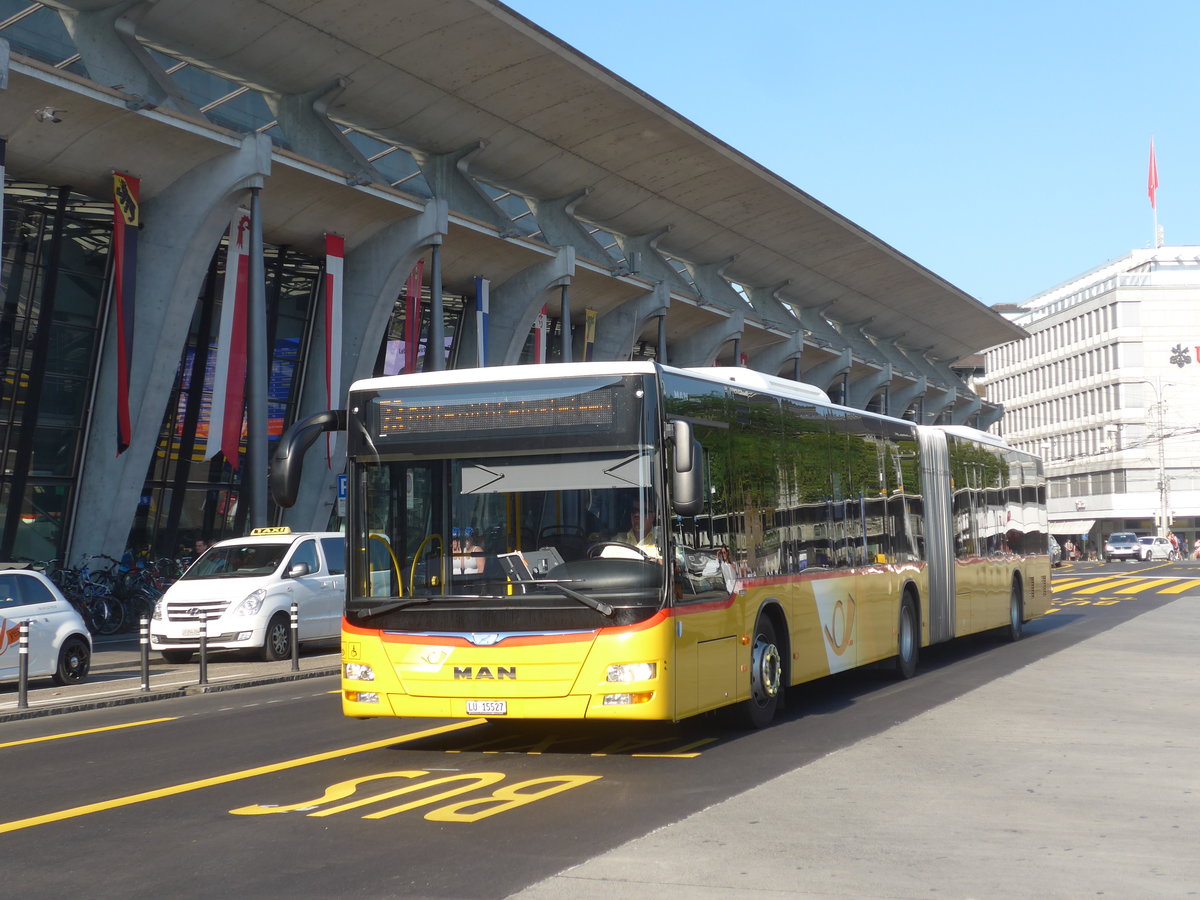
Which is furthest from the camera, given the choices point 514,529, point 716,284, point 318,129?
point 716,284

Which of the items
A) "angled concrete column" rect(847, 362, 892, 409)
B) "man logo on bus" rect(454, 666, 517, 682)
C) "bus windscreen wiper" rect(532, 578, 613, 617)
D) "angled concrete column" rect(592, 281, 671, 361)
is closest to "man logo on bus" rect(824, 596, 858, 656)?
"bus windscreen wiper" rect(532, 578, 613, 617)

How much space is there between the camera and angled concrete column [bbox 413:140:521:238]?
37.6m

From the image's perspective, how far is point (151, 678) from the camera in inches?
734

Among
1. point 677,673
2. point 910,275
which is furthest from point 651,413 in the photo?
point 910,275

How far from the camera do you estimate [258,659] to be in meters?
20.9

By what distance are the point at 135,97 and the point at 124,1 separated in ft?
9.18

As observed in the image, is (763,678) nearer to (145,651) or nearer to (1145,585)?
(145,651)

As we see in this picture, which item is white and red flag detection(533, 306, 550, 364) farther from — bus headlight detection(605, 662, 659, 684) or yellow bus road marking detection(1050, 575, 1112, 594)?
bus headlight detection(605, 662, 659, 684)

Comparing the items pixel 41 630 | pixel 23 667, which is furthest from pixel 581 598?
pixel 41 630

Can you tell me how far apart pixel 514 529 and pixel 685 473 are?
123 cm

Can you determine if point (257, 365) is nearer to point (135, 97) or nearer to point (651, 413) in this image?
point (135, 97)

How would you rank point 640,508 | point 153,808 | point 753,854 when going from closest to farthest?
1. point 753,854
2. point 153,808
3. point 640,508

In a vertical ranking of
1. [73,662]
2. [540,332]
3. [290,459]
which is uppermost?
[540,332]

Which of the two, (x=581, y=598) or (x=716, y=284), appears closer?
(x=581, y=598)
